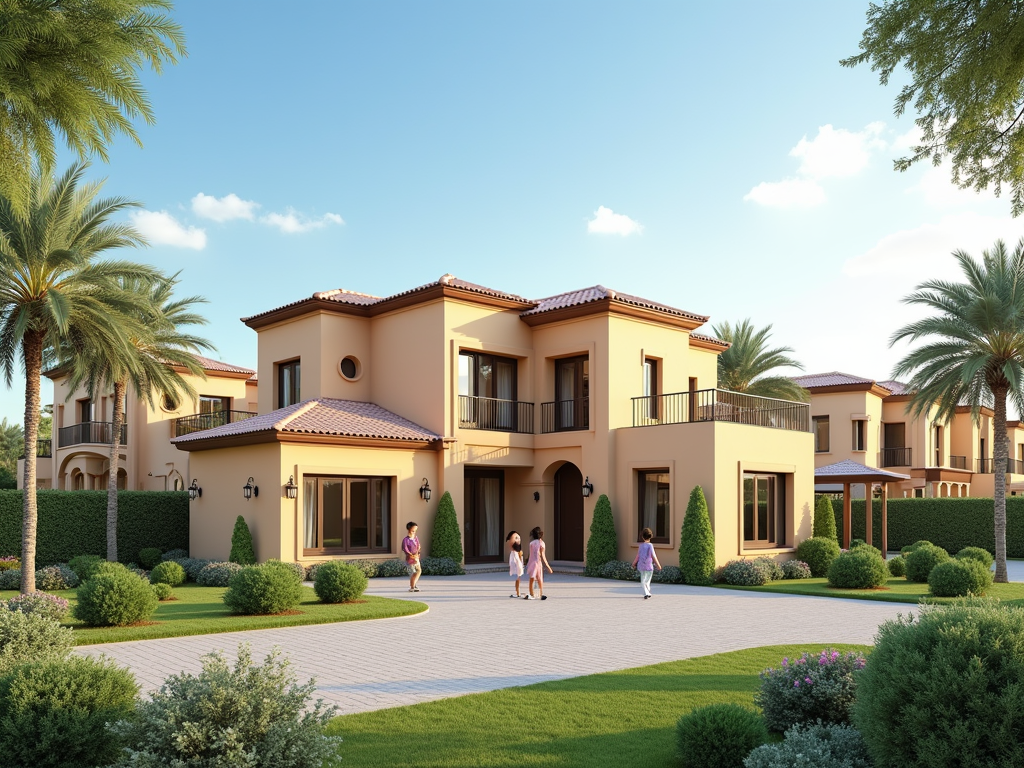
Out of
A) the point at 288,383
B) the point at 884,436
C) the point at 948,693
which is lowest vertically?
the point at 948,693

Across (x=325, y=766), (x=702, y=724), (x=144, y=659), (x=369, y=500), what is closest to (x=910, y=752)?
(x=702, y=724)

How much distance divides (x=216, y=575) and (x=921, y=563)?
51.9 feet

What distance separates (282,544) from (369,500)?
2583 millimetres

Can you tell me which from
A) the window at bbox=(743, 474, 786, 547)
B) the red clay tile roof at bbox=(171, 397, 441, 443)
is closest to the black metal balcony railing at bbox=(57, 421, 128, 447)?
the red clay tile roof at bbox=(171, 397, 441, 443)

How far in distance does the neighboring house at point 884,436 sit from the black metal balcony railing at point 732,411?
53.8ft

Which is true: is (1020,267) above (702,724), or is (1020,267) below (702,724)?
above

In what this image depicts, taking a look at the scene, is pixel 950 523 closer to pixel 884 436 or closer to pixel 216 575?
pixel 884 436

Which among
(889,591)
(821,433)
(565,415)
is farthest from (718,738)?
(821,433)

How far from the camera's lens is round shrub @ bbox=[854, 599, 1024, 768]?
15.4 feet

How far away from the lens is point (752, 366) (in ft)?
118

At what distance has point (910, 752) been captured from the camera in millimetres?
4875

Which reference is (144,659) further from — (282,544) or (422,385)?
(422,385)

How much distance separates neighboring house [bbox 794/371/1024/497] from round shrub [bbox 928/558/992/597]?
22.9 meters

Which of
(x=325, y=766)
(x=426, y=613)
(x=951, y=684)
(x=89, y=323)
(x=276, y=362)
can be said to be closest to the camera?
(x=951, y=684)
